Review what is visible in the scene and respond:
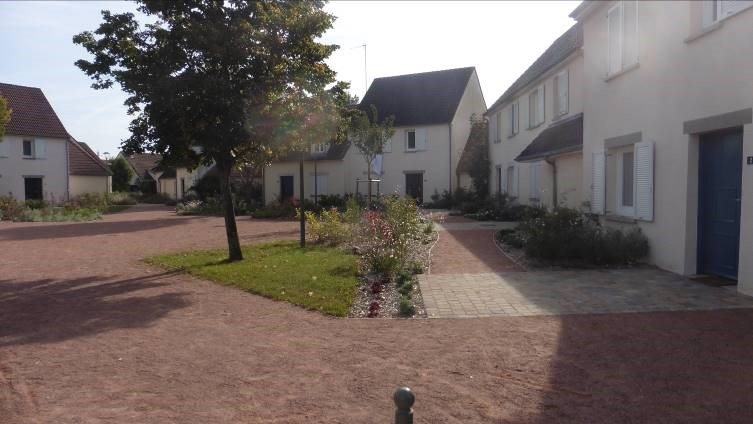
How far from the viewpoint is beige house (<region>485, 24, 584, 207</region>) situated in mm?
15633

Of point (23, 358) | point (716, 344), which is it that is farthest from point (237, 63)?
point (716, 344)

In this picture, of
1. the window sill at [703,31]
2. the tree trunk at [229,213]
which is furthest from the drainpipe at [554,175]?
the tree trunk at [229,213]

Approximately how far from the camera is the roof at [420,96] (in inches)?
1303

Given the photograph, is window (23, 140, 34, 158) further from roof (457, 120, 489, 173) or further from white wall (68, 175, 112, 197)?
roof (457, 120, 489, 173)

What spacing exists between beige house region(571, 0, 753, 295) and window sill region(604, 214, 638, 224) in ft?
0.08

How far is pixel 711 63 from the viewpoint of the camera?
807cm

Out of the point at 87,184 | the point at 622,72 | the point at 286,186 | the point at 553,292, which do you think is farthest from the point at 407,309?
the point at 87,184

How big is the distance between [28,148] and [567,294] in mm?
36601

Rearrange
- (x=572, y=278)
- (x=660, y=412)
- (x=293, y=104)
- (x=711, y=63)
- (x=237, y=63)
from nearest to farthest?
(x=660, y=412), (x=711, y=63), (x=572, y=278), (x=237, y=63), (x=293, y=104)

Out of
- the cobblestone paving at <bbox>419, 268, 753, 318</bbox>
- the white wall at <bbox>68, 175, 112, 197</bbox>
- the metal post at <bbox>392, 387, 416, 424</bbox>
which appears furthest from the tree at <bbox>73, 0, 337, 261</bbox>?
the white wall at <bbox>68, 175, 112, 197</bbox>

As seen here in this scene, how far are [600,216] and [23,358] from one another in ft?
34.1

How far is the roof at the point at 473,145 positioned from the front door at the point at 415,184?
8.81 feet

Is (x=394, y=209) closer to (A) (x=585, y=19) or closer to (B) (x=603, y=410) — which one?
(A) (x=585, y=19)

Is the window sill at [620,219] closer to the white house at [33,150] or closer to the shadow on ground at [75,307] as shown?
the shadow on ground at [75,307]
